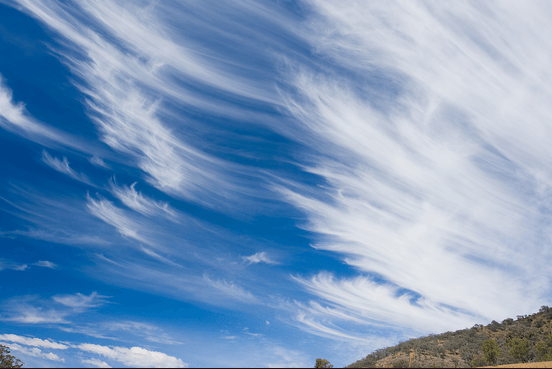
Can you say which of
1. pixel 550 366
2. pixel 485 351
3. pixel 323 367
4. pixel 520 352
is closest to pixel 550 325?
pixel 520 352

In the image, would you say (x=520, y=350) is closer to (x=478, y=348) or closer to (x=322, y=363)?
(x=478, y=348)

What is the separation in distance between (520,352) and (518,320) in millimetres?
20732

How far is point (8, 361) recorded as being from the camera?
63750 mm

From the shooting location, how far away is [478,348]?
47531 millimetres

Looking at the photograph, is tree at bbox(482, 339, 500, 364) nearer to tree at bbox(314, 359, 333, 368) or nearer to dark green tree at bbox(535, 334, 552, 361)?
dark green tree at bbox(535, 334, 552, 361)

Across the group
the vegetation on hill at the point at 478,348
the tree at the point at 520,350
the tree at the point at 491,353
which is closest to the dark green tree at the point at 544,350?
the vegetation on hill at the point at 478,348

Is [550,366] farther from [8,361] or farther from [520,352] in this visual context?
[8,361]

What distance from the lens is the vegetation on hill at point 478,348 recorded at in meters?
42.2

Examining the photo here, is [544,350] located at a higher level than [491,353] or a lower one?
higher

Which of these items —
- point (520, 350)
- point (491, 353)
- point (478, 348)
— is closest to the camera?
point (491, 353)

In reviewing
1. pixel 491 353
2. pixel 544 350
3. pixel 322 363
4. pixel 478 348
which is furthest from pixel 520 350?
pixel 322 363

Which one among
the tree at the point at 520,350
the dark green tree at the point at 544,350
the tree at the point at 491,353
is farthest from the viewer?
the tree at the point at 520,350

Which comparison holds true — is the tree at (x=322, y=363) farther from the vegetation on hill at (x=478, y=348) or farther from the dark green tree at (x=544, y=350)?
the dark green tree at (x=544, y=350)

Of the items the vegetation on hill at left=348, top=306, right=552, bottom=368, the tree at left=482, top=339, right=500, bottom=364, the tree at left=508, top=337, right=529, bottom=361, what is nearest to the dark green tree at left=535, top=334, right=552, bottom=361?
the vegetation on hill at left=348, top=306, right=552, bottom=368
